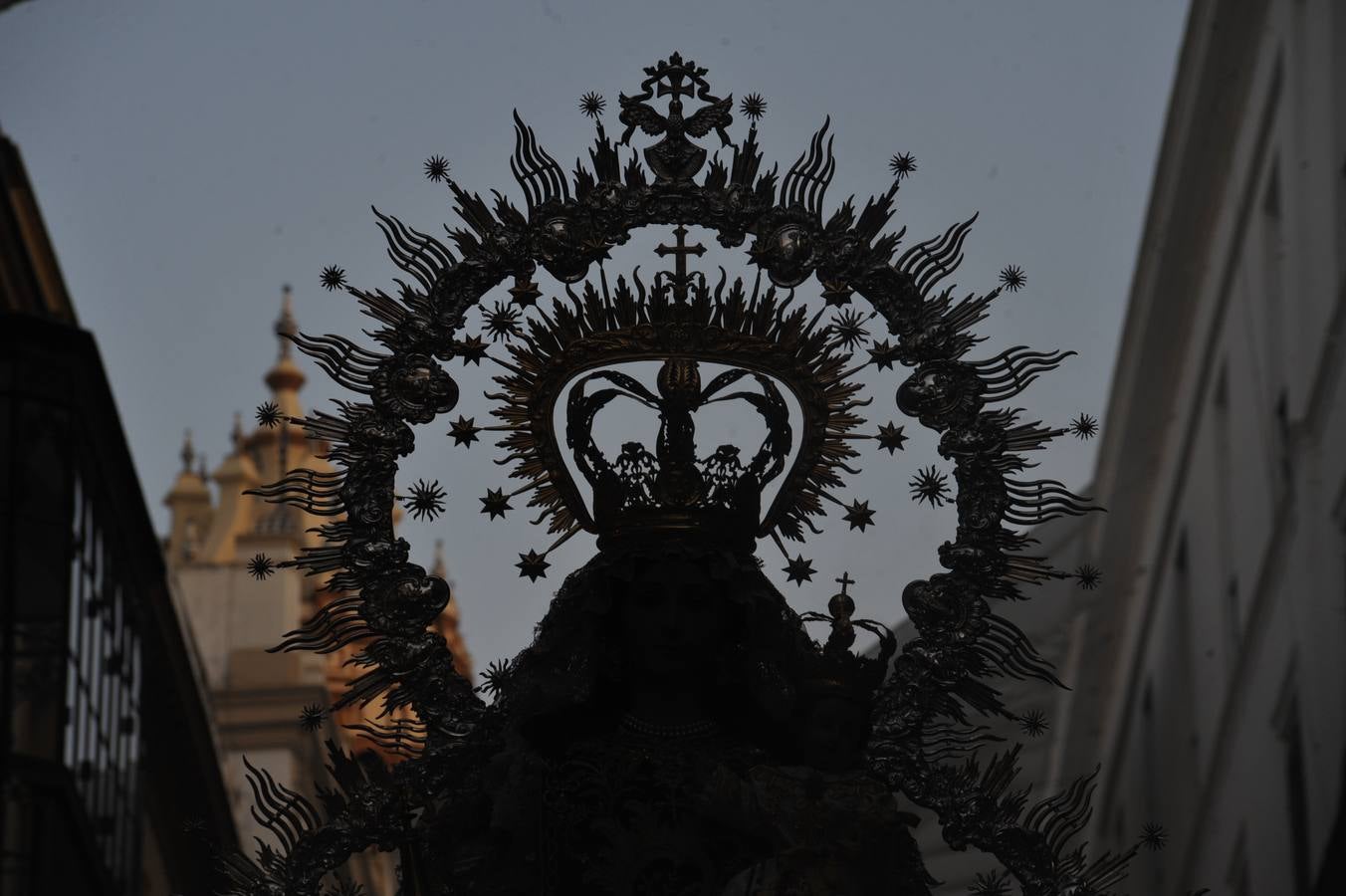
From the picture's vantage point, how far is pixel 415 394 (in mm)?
13406

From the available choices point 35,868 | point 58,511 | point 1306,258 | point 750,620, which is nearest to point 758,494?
point 750,620

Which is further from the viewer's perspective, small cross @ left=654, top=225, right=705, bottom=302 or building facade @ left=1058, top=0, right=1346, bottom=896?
building facade @ left=1058, top=0, right=1346, bottom=896

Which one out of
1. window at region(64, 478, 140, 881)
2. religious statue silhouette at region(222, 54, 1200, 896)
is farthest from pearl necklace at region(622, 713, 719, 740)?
window at region(64, 478, 140, 881)

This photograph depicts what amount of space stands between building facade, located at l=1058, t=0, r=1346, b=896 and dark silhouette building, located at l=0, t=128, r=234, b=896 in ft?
26.4

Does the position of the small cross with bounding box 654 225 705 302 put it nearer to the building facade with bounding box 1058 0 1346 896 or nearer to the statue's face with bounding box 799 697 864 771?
the statue's face with bounding box 799 697 864 771

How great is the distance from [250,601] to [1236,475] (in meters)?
25.0

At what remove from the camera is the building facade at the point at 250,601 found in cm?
4584

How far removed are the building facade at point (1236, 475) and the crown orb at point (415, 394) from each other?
29.8 feet

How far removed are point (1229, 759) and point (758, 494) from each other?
15.5 metres

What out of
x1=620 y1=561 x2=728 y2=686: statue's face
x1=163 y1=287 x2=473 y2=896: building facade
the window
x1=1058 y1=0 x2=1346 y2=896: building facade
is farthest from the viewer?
x1=163 y1=287 x2=473 y2=896: building facade

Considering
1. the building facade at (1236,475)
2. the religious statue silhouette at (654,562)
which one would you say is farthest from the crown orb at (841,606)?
the building facade at (1236,475)

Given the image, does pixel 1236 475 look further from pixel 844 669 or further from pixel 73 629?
pixel 844 669

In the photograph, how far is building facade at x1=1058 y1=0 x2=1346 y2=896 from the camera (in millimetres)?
22406

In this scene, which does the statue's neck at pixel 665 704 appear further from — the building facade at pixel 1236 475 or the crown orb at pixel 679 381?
the building facade at pixel 1236 475
